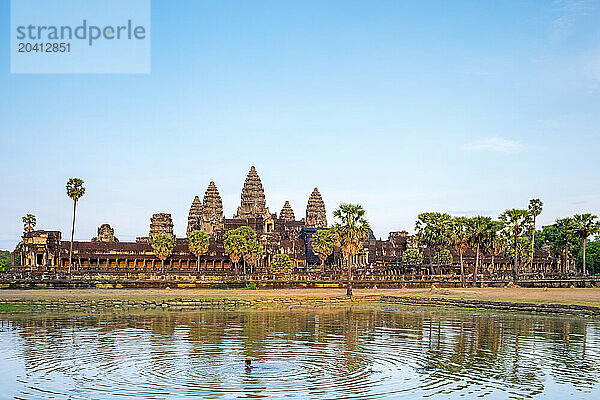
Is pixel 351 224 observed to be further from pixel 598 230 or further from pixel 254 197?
pixel 254 197

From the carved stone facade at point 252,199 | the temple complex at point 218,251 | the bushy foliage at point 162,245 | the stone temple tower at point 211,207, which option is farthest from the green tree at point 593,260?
the stone temple tower at point 211,207

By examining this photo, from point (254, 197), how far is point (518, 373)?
16941cm

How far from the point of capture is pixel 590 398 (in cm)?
2289

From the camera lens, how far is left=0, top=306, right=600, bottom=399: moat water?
2389 centimetres

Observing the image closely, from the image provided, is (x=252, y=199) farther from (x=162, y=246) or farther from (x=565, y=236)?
(x=565, y=236)

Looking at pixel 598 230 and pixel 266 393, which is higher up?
pixel 598 230

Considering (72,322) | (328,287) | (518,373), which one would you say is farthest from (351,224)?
(518,373)

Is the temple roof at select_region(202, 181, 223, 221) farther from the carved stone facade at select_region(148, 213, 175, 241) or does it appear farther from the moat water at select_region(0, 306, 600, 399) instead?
the moat water at select_region(0, 306, 600, 399)

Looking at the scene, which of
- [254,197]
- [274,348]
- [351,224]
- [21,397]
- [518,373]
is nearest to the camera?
[21,397]

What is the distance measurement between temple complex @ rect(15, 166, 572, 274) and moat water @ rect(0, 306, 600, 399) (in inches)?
2515

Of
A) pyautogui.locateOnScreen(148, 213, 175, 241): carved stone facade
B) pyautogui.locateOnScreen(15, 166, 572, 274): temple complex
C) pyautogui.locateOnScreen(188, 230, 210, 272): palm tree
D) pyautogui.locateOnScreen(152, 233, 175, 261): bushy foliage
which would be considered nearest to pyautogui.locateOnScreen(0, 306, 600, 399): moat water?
pyautogui.locateOnScreen(15, 166, 572, 274): temple complex

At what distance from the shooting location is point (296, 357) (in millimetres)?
30766

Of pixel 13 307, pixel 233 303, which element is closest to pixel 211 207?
pixel 233 303

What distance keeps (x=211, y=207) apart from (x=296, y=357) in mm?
166374
